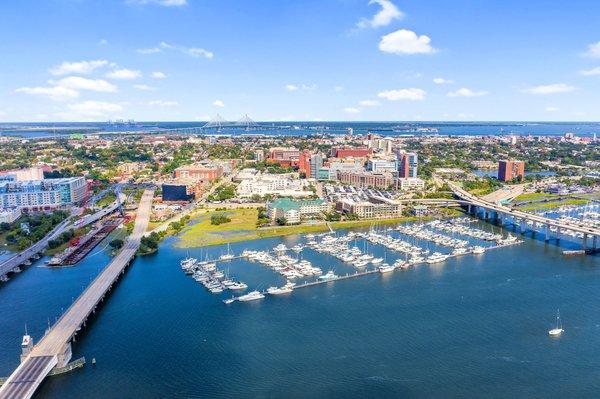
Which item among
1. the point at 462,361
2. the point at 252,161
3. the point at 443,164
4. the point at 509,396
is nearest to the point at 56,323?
the point at 462,361

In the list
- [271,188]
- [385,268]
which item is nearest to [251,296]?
[385,268]

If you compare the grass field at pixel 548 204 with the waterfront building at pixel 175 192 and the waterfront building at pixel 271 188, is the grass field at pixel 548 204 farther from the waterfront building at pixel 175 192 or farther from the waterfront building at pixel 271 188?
the waterfront building at pixel 175 192

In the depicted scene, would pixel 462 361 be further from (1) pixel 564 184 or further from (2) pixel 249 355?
(1) pixel 564 184

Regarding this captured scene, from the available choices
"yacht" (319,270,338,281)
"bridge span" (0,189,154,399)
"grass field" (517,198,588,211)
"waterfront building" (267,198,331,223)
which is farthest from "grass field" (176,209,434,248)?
"grass field" (517,198,588,211)

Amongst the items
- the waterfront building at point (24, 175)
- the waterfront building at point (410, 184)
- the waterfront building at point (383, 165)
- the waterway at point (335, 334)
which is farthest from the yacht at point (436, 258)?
the waterfront building at point (24, 175)

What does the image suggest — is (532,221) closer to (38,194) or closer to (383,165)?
(383,165)
